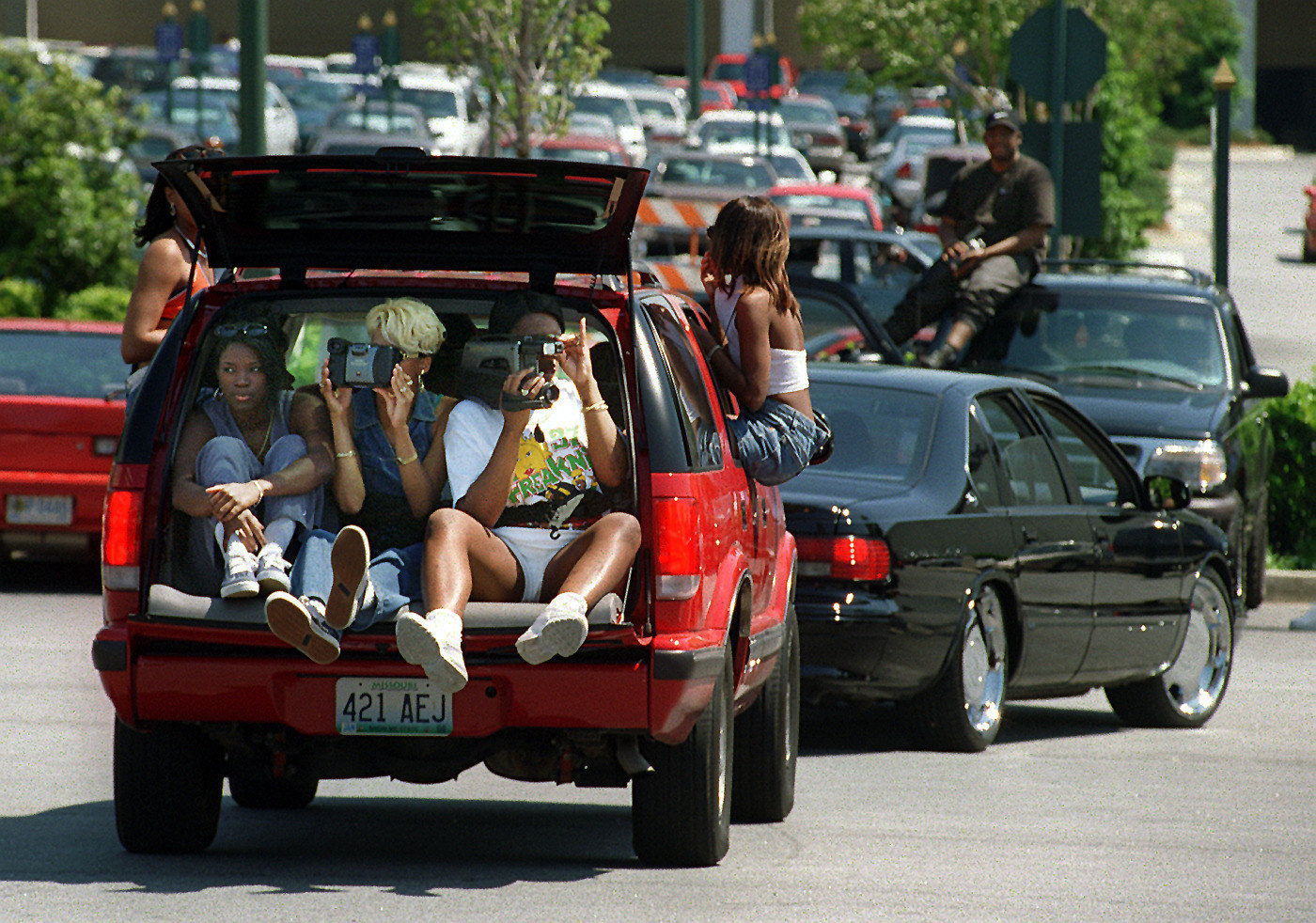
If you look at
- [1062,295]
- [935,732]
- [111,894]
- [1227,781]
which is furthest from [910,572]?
[1062,295]

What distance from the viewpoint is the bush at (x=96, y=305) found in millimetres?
20297

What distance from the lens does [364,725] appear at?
6004 mm

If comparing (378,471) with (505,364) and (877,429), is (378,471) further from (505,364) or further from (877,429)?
(877,429)

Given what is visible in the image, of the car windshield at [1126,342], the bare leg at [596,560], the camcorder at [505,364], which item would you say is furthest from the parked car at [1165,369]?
the bare leg at [596,560]

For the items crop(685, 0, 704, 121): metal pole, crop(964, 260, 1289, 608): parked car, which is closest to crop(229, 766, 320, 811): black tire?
crop(964, 260, 1289, 608): parked car

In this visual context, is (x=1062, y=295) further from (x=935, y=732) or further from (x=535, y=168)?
(x=535, y=168)

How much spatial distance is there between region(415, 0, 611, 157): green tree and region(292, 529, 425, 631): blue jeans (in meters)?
20.7

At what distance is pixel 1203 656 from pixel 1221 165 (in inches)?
382

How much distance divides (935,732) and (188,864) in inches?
134

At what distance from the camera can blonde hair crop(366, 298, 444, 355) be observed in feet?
21.0

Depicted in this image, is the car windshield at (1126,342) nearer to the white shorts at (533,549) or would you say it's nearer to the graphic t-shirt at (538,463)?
the graphic t-shirt at (538,463)

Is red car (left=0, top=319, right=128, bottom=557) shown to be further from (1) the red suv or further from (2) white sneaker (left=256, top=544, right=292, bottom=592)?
(2) white sneaker (left=256, top=544, right=292, bottom=592)

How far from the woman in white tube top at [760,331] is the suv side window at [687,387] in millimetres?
383

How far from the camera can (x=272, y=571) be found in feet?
19.7
